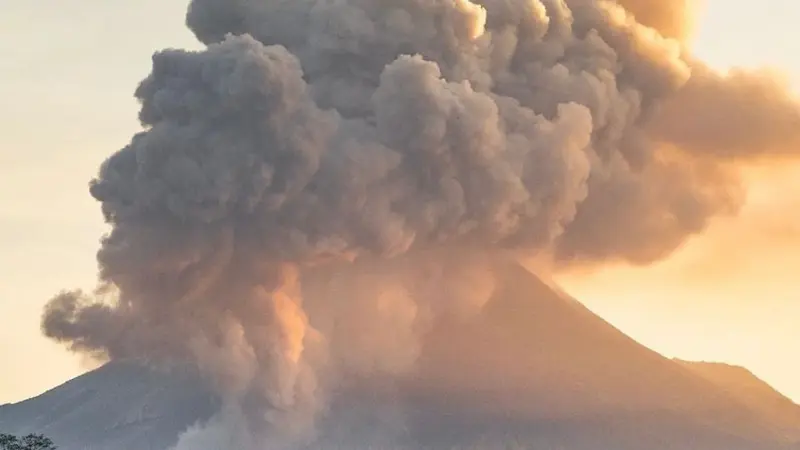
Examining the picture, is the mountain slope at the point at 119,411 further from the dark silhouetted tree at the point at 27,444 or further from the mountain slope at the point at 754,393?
the dark silhouetted tree at the point at 27,444

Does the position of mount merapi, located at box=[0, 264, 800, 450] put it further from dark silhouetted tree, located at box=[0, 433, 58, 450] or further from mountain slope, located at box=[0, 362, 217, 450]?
dark silhouetted tree, located at box=[0, 433, 58, 450]

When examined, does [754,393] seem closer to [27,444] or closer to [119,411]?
[119,411]

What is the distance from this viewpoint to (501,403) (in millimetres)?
145500

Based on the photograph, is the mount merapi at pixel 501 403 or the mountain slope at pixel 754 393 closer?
the mount merapi at pixel 501 403

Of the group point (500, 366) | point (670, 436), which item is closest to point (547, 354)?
point (500, 366)

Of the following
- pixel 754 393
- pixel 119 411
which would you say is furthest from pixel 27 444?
pixel 754 393

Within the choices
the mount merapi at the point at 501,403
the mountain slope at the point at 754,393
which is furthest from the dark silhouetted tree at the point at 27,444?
the mountain slope at the point at 754,393

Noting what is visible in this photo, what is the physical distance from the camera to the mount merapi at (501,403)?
13725 centimetres

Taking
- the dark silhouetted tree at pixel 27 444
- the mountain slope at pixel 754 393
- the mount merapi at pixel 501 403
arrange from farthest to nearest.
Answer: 1. the mountain slope at pixel 754 393
2. the mount merapi at pixel 501 403
3. the dark silhouetted tree at pixel 27 444

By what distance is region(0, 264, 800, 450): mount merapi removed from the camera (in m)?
137

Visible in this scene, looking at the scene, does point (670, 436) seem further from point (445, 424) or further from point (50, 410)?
point (50, 410)

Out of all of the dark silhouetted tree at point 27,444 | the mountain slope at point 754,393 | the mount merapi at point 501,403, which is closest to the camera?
the dark silhouetted tree at point 27,444

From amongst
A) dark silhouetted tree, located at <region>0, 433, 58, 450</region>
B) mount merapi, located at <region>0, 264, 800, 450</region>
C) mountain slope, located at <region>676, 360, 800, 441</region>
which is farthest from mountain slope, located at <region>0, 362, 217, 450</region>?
dark silhouetted tree, located at <region>0, 433, 58, 450</region>

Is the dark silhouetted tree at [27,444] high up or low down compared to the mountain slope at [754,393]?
down
